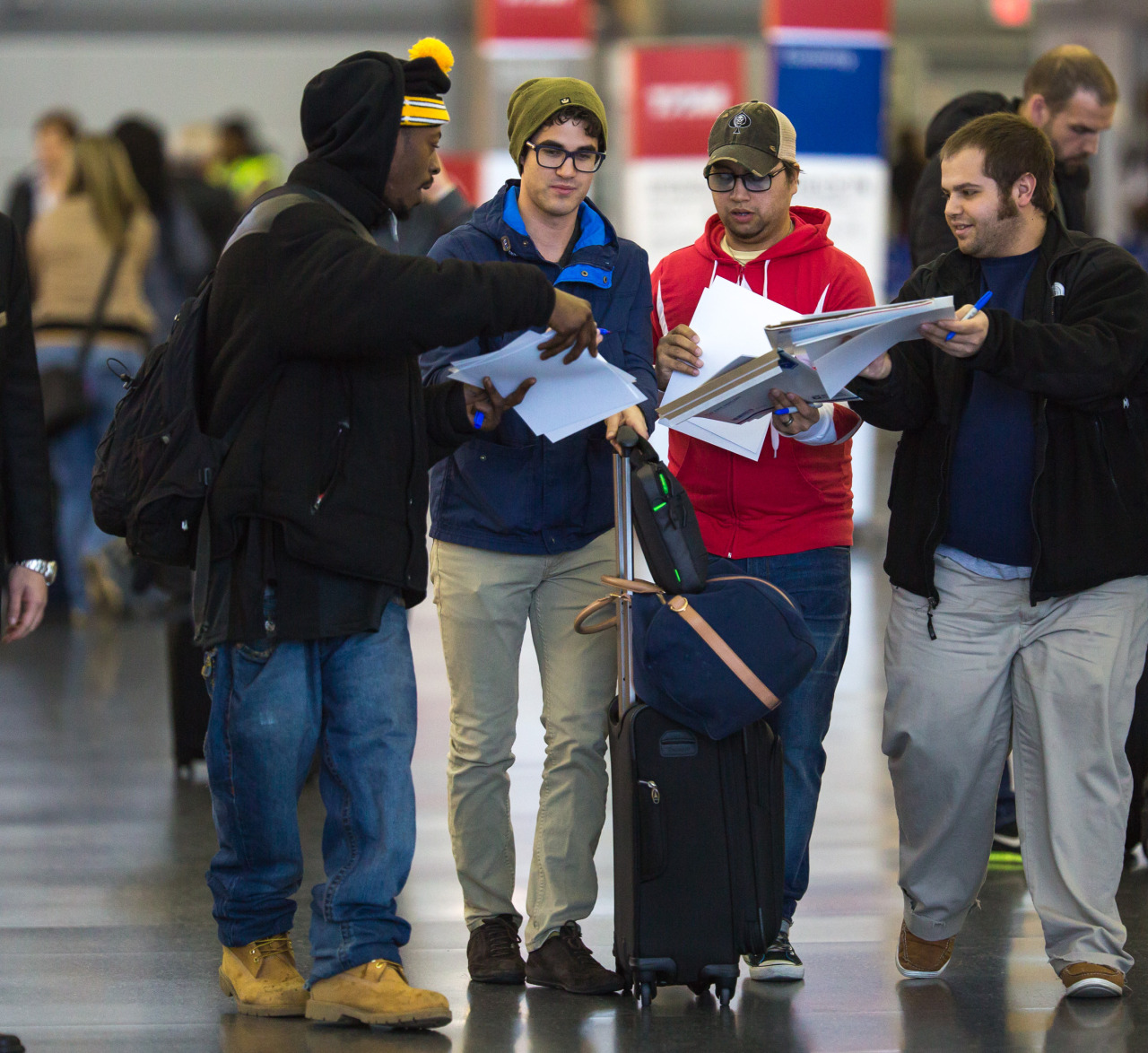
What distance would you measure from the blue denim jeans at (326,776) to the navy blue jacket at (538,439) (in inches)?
14.3

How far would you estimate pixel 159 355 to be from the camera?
3.15 metres

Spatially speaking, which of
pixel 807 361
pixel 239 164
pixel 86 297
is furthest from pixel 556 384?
pixel 239 164

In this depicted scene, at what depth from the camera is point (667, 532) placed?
325 centimetres

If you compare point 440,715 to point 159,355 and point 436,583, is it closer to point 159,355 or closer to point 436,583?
point 436,583

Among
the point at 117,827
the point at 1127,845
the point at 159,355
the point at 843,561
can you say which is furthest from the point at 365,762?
the point at 1127,845

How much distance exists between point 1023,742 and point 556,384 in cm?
120

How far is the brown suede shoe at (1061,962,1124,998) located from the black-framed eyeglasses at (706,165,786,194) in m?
1.66

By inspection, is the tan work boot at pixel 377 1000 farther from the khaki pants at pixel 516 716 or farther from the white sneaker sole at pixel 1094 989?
the white sneaker sole at pixel 1094 989

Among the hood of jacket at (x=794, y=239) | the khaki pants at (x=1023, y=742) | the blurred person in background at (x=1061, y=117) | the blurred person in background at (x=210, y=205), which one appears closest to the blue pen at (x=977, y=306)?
the hood of jacket at (x=794, y=239)

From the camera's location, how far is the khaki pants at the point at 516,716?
11.5 feet

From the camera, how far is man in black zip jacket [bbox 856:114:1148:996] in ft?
11.1

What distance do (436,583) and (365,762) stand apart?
0.48m

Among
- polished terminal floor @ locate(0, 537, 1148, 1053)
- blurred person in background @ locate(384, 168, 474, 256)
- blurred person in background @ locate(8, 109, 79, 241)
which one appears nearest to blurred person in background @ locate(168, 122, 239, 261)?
blurred person in background @ locate(8, 109, 79, 241)

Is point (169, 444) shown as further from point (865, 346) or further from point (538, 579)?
point (865, 346)
